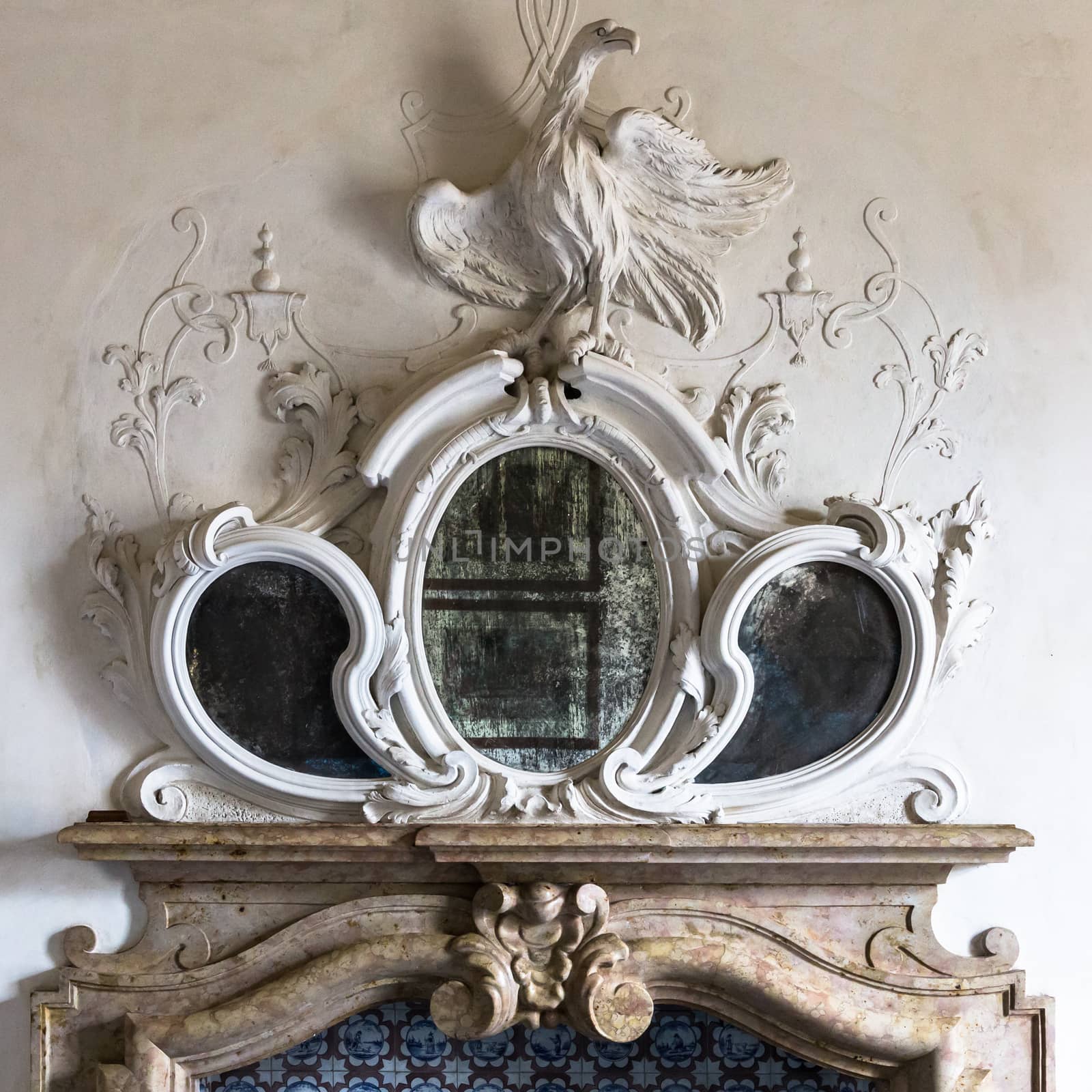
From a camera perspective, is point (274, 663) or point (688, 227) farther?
point (688, 227)

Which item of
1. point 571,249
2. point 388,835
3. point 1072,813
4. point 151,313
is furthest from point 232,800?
point 1072,813

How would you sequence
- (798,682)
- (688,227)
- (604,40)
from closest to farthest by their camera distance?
(604,40), (798,682), (688,227)

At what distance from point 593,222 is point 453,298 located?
15.1 inches

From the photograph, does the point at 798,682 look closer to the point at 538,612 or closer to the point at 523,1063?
the point at 538,612

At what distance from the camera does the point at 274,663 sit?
281 centimetres

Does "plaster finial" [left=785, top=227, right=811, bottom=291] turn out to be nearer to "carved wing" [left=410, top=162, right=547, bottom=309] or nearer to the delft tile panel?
"carved wing" [left=410, top=162, right=547, bottom=309]

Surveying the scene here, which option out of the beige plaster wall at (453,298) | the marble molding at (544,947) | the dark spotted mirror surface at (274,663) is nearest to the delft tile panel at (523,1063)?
the marble molding at (544,947)

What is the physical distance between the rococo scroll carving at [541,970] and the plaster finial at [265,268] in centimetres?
148

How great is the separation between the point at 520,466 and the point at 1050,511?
1279 millimetres

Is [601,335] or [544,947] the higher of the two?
[601,335]

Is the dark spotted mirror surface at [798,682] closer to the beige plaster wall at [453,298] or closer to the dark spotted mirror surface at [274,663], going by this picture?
the beige plaster wall at [453,298]

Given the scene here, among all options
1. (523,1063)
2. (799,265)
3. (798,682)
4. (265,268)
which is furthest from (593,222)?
(523,1063)

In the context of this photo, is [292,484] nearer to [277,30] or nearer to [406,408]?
[406,408]

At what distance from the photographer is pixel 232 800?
2.84 m
